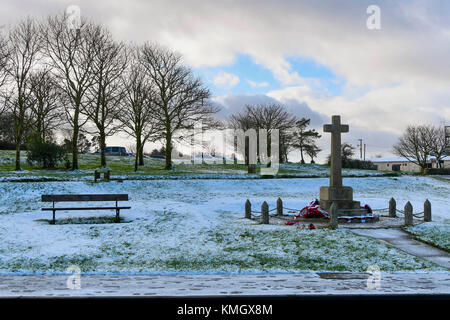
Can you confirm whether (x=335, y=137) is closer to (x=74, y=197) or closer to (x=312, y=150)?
(x=74, y=197)

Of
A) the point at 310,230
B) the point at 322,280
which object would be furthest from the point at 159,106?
the point at 322,280

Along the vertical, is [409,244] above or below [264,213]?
below

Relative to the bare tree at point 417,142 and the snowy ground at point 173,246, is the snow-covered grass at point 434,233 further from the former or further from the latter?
the bare tree at point 417,142

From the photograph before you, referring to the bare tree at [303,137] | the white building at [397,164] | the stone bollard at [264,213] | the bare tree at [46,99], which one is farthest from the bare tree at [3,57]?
the white building at [397,164]

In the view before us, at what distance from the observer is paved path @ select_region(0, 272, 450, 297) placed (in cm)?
534

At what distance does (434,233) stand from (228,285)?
8612 millimetres

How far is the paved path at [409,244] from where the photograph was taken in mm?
8781

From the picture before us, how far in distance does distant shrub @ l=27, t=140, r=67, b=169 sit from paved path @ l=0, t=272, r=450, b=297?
96.5 feet

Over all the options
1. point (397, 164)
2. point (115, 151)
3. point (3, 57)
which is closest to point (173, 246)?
point (3, 57)

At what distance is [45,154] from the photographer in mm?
34062

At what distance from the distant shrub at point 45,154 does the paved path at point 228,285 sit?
2941 cm

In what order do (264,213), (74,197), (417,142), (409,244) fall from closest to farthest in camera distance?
1. (409,244)
2. (264,213)
3. (74,197)
4. (417,142)
